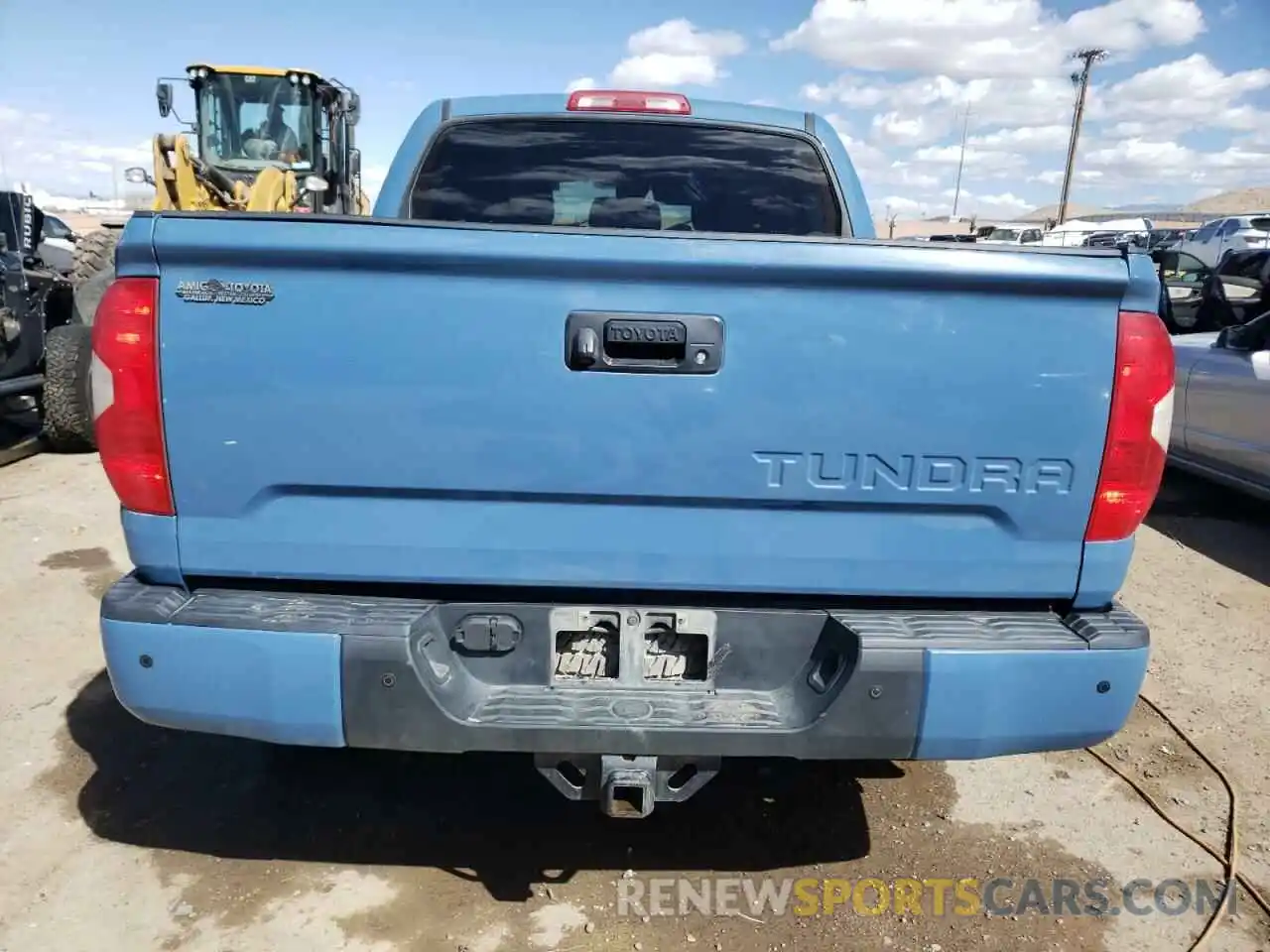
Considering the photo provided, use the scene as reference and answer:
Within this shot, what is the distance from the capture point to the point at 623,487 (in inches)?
84.5

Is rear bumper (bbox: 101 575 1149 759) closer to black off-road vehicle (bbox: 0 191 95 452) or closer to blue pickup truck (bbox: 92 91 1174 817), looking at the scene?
blue pickup truck (bbox: 92 91 1174 817)

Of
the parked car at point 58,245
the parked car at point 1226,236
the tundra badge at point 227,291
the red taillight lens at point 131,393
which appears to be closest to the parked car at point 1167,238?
the parked car at point 1226,236

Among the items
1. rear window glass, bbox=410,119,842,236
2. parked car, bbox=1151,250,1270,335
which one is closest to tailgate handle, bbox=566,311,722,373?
rear window glass, bbox=410,119,842,236

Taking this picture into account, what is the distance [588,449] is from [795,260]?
61 cm

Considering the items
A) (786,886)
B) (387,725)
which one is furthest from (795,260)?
(786,886)

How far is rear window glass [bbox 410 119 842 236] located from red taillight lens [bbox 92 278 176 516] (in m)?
1.56

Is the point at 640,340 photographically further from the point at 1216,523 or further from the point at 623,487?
the point at 1216,523

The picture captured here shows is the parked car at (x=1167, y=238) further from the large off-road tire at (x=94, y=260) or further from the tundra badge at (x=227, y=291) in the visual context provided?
the tundra badge at (x=227, y=291)

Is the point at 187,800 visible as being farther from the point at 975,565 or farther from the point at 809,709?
the point at 975,565

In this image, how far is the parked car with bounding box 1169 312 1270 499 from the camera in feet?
19.4

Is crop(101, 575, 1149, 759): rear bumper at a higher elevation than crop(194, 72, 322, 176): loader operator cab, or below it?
below

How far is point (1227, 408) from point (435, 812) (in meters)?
5.70

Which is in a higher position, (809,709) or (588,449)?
(588,449)

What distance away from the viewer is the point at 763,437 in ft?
6.95
